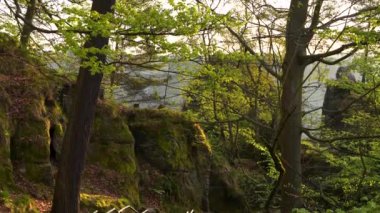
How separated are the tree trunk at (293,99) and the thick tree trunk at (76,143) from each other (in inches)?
143

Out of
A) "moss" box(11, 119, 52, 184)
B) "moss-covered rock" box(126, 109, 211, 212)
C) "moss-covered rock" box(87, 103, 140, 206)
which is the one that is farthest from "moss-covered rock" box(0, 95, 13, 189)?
"moss-covered rock" box(126, 109, 211, 212)

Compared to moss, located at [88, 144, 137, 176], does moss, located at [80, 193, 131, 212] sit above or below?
below

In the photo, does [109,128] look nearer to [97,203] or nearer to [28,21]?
[97,203]

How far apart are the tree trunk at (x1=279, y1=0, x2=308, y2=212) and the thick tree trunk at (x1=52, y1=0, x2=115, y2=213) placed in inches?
143

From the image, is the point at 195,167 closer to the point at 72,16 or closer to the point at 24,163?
the point at 24,163

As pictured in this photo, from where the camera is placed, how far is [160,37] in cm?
548

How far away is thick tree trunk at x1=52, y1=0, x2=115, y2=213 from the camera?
7.07 m

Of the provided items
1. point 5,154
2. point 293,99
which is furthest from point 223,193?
point 5,154

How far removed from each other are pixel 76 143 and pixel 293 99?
4097mm

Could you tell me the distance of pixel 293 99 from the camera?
832 centimetres

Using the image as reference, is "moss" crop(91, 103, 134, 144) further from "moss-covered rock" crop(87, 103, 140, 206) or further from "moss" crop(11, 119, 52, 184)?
"moss" crop(11, 119, 52, 184)

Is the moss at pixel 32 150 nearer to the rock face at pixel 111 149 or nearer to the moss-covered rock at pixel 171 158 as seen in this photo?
the rock face at pixel 111 149

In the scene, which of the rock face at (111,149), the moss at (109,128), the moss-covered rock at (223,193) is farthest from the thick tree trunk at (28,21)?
the moss-covered rock at (223,193)

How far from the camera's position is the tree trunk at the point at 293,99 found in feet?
28.0
